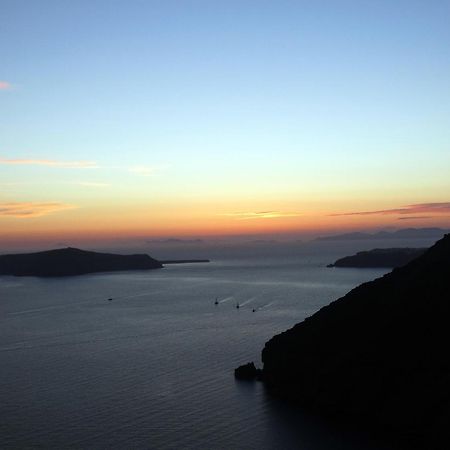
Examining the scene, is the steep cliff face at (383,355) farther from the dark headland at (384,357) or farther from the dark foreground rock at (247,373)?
the dark foreground rock at (247,373)

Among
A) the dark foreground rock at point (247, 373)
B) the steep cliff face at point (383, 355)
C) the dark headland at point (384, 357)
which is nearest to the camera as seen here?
the dark headland at point (384, 357)

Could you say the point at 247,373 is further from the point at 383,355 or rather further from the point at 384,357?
the point at 384,357

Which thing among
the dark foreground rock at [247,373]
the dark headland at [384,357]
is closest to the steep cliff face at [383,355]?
the dark headland at [384,357]

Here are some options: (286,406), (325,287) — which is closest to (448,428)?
(286,406)

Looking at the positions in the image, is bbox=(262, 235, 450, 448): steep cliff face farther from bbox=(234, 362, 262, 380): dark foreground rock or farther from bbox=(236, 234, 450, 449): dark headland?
bbox=(234, 362, 262, 380): dark foreground rock

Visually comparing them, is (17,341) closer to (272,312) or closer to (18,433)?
(18,433)

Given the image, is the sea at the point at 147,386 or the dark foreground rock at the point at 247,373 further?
the dark foreground rock at the point at 247,373

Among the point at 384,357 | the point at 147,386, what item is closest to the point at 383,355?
the point at 384,357

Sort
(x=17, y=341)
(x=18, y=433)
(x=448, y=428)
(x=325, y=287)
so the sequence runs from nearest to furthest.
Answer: (x=448, y=428)
(x=18, y=433)
(x=17, y=341)
(x=325, y=287)
